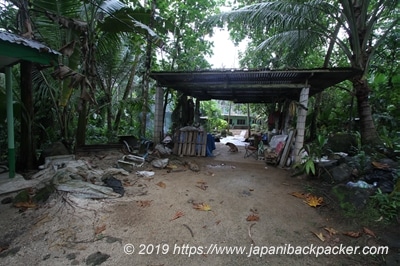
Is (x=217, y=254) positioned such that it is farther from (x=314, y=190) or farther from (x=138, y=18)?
(x=138, y=18)

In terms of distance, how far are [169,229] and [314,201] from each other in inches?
106

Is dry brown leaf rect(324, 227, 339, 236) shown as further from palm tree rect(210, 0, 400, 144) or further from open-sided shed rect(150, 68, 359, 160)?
palm tree rect(210, 0, 400, 144)

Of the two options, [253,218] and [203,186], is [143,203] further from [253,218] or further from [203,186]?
[253,218]

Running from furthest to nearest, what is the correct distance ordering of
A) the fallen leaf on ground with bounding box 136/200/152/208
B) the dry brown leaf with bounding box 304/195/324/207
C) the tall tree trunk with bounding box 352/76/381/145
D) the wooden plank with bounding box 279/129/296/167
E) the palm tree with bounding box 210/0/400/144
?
the wooden plank with bounding box 279/129/296/167, the tall tree trunk with bounding box 352/76/381/145, the palm tree with bounding box 210/0/400/144, the dry brown leaf with bounding box 304/195/324/207, the fallen leaf on ground with bounding box 136/200/152/208

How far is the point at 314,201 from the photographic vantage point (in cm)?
360

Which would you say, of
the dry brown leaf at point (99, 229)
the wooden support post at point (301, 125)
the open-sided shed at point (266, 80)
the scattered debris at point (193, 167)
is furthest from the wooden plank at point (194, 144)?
the dry brown leaf at point (99, 229)

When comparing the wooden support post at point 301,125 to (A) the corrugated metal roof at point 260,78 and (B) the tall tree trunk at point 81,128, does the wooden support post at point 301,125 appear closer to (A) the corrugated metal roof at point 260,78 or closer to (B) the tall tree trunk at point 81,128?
(A) the corrugated metal roof at point 260,78

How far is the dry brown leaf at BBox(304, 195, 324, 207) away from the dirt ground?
0.34 feet

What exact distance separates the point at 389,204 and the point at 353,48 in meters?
3.81

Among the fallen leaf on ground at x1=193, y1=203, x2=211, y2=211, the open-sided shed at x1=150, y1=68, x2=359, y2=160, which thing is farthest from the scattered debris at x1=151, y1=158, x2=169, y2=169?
the fallen leaf on ground at x1=193, y1=203, x2=211, y2=211

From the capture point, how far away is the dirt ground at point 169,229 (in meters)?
2.18

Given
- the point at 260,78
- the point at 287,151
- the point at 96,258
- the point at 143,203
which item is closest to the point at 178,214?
the point at 143,203

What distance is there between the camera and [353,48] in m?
4.85

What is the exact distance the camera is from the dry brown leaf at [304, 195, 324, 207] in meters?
3.52
